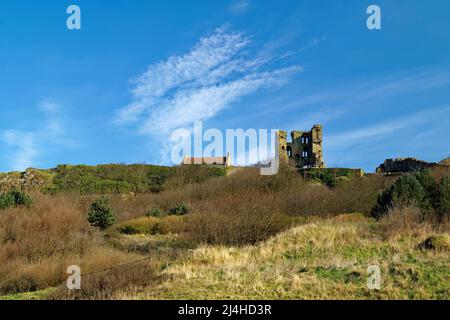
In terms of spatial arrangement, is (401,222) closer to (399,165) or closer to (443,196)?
(443,196)

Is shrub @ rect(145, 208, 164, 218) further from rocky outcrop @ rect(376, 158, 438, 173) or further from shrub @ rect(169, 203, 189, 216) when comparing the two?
rocky outcrop @ rect(376, 158, 438, 173)

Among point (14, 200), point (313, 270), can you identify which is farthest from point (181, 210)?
point (313, 270)

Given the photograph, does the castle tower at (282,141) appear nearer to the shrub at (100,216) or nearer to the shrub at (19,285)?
the shrub at (100,216)

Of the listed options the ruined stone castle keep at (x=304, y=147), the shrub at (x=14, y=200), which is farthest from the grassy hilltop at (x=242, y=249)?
the ruined stone castle keep at (x=304, y=147)

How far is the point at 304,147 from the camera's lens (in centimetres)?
5328

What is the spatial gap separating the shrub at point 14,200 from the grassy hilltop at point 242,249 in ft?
0.41

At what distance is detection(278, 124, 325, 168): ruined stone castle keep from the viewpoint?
50.7 m

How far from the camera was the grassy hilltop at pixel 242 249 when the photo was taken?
8.24m

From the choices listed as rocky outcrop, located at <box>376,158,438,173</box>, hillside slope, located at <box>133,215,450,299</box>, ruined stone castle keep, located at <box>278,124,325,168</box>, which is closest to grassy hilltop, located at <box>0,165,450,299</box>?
hillside slope, located at <box>133,215,450,299</box>

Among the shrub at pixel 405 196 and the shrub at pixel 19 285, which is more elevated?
the shrub at pixel 405 196

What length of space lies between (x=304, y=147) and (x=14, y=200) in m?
37.8

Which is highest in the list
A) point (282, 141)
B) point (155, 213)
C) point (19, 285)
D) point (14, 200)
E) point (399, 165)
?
point (282, 141)

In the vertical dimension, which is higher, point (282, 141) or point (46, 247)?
point (282, 141)

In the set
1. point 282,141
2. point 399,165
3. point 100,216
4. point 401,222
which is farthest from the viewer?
point 282,141
